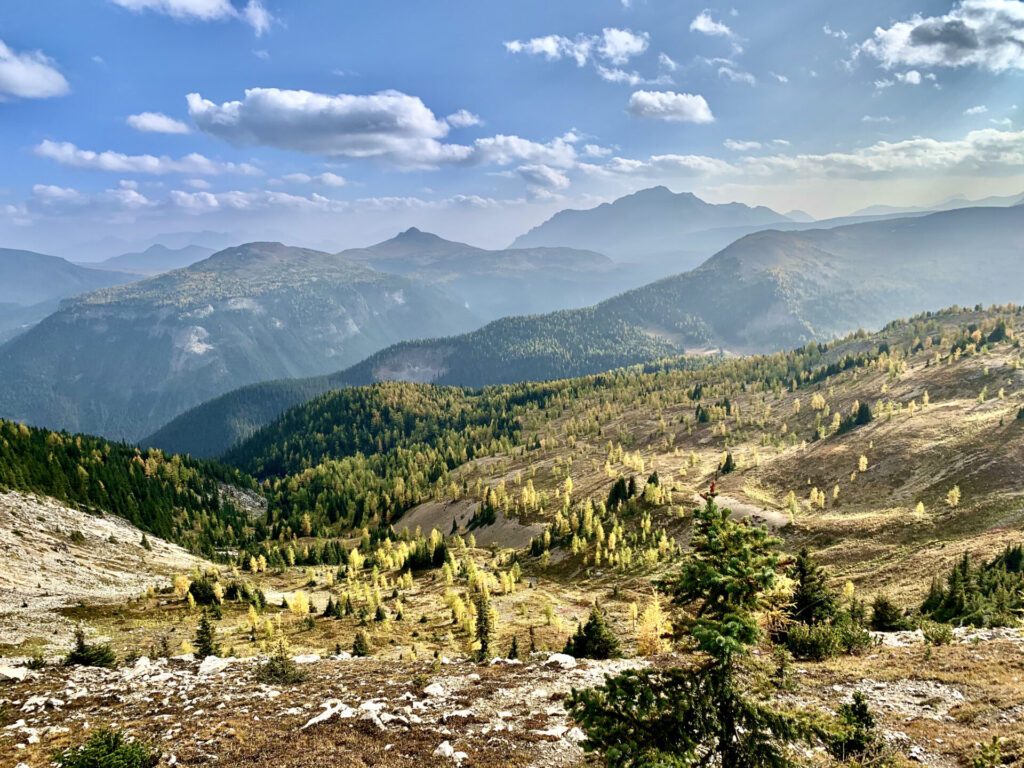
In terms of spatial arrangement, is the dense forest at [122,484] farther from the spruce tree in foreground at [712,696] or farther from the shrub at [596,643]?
the spruce tree in foreground at [712,696]

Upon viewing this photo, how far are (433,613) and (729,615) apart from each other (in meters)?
76.0

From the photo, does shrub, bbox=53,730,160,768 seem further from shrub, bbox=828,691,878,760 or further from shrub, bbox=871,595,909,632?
shrub, bbox=871,595,909,632

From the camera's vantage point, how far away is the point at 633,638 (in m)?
57.5

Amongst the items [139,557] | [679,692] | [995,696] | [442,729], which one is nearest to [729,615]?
[679,692]

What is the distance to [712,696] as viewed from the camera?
13531 millimetres

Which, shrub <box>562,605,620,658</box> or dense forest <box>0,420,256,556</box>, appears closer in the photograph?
shrub <box>562,605,620,658</box>

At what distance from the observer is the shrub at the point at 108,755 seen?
21875mm

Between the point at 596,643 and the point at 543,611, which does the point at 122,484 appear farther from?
the point at 596,643

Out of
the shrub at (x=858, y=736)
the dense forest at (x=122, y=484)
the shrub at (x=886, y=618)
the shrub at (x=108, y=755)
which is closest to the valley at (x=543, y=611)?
the shrub at (x=858, y=736)

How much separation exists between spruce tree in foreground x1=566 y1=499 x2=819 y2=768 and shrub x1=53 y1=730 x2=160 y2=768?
21827 mm

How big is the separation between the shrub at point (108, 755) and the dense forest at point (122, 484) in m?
107

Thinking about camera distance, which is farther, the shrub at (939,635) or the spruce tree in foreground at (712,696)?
the shrub at (939,635)

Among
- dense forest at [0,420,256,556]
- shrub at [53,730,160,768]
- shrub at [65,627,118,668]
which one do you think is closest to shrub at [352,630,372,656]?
shrub at [65,627,118,668]

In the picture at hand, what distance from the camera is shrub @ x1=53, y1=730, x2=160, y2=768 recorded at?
71.8 ft
